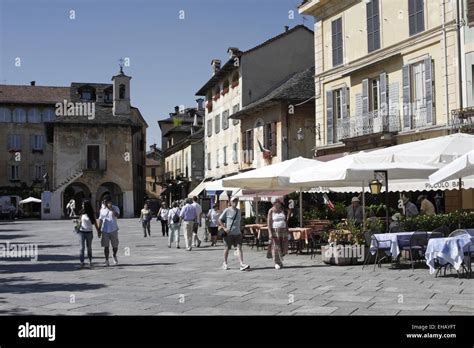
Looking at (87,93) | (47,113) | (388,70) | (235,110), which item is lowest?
(388,70)

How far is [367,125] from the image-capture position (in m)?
25.5

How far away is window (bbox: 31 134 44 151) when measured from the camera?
66.8 m

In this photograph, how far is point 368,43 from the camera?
2591 cm

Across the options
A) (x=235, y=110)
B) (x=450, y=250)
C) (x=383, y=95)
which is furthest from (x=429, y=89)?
(x=235, y=110)

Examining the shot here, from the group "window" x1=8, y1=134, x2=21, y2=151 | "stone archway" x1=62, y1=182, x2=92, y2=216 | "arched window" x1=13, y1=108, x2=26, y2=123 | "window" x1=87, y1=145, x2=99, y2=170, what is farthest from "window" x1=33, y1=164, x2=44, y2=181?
"window" x1=87, y1=145, x2=99, y2=170

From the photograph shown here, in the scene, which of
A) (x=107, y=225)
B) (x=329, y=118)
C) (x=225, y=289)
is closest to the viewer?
(x=225, y=289)

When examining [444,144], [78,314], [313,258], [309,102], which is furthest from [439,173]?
[309,102]

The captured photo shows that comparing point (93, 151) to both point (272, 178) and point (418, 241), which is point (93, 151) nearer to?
point (272, 178)

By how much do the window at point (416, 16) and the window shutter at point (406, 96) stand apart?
1360 mm

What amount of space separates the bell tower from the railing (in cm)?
3637

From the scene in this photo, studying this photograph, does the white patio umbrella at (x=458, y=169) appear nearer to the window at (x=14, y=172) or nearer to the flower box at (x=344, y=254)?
the flower box at (x=344, y=254)

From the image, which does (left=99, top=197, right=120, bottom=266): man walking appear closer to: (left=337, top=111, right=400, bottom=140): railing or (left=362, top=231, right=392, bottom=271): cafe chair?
(left=362, top=231, right=392, bottom=271): cafe chair

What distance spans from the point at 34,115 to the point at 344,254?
5897 centimetres

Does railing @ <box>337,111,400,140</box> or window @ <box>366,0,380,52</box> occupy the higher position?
window @ <box>366,0,380,52</box>
